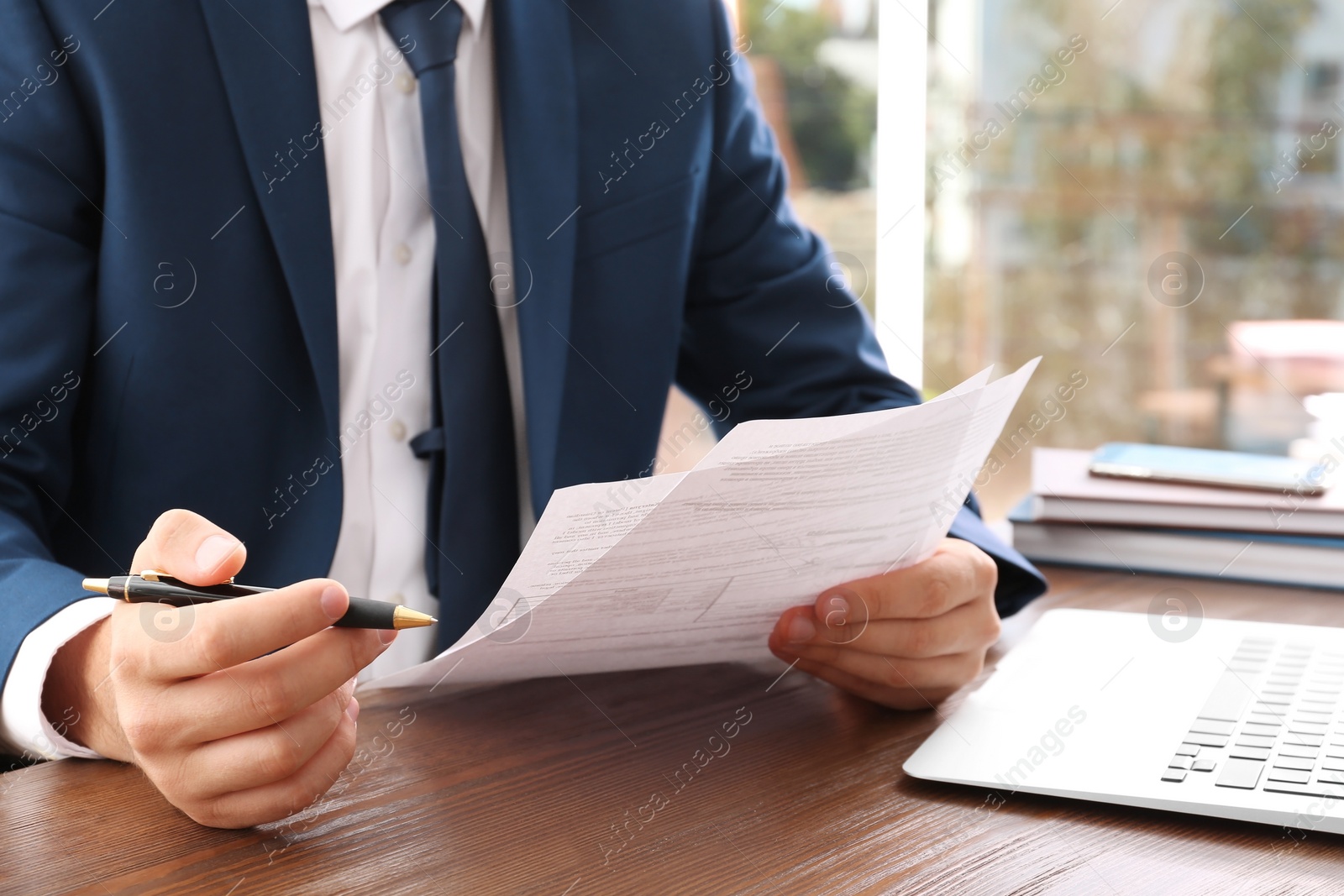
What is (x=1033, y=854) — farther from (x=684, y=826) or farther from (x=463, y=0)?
(x=463, y=0)

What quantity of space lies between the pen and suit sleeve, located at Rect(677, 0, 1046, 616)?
2.44 ft

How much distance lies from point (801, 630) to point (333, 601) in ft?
1.10

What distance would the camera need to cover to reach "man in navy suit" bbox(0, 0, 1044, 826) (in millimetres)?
835

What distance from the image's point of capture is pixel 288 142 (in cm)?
98

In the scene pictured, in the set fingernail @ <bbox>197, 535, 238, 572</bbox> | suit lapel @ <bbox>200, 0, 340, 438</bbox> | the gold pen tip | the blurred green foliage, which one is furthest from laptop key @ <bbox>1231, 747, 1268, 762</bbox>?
the blurred green foliage

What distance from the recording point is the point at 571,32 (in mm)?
1181

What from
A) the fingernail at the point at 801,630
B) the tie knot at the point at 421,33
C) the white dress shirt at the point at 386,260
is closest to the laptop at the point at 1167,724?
the fingernail at the point at 801,630

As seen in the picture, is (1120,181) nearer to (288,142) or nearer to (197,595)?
(288,142)

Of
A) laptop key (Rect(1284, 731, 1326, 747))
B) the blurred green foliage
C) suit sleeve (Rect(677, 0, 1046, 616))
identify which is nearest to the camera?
laptop key (Rect(1284, 731, 1326, 747))

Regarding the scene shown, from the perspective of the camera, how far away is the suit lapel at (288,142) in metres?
0.96

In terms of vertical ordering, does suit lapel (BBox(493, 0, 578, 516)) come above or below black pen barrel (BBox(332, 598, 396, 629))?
above

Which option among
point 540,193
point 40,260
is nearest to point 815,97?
point 540,193

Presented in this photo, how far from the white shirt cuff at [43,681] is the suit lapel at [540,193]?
51cm

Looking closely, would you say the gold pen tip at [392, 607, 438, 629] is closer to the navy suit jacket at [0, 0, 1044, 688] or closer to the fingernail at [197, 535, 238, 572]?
the fingernail at [197, 535, 238, 572]
